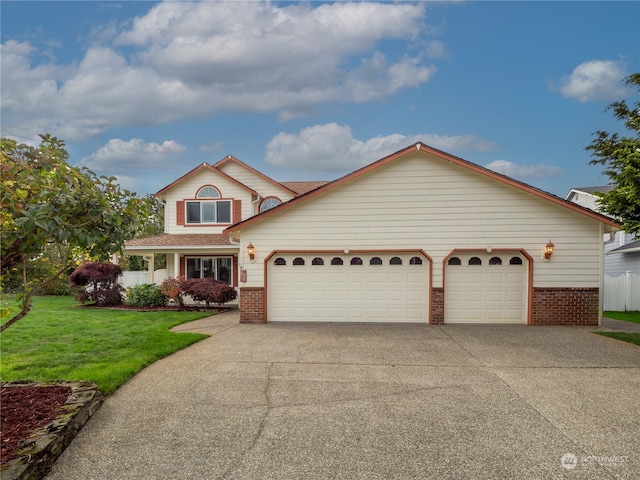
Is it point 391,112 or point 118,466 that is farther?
point 391,112

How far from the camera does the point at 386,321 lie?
34.7 feet

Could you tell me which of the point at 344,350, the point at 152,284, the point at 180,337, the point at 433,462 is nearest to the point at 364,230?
the point at 344,350

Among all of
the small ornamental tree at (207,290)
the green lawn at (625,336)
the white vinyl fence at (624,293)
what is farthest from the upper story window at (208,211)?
the white vinyl fence at (624,293)

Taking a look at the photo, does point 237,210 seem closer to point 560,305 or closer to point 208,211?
point 208,211

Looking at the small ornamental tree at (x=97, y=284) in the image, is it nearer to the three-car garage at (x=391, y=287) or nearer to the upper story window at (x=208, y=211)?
the upper story window at (x=208, y=211)

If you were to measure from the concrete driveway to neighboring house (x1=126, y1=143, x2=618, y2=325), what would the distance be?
3.08 m

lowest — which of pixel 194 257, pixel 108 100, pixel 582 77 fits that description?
pixel 194 257

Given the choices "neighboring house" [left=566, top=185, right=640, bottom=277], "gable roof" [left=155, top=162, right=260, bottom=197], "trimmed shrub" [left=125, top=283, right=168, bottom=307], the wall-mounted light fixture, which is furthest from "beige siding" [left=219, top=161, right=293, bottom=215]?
"neighboring house" [left=566, top=185, right=640, bottom=277]

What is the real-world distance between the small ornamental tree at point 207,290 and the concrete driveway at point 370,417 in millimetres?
6790

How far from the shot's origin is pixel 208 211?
54.8 ft

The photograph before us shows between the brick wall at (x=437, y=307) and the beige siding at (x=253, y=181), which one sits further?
the beige siding at (x=253, y=181)

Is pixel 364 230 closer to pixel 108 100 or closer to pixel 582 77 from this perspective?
pixel 108 100

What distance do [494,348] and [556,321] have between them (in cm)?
410

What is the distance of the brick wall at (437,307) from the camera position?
1033cm
